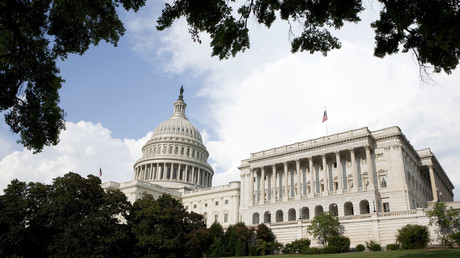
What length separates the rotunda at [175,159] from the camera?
12231cm

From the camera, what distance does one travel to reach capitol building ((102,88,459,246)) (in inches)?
2199

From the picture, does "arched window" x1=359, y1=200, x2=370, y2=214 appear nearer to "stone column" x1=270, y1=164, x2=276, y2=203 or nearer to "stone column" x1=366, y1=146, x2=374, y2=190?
"stone column" x1=366, y1=146, x2=374, y2=190

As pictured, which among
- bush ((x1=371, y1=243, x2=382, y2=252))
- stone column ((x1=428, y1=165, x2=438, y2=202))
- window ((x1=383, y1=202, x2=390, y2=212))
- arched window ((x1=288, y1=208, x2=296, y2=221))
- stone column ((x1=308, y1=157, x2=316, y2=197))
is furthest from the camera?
arched window ((x1=288, y1=208, x2=296, y2=221))

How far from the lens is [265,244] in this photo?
170 feet

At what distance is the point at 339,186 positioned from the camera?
2800 inches

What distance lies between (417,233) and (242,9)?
118ft

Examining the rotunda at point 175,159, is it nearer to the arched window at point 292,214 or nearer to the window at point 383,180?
the arched window at point 292,214

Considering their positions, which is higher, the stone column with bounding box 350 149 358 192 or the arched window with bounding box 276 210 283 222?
the stone column with bounding box 350 149 358 192

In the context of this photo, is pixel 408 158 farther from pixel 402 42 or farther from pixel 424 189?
pixel 402 42

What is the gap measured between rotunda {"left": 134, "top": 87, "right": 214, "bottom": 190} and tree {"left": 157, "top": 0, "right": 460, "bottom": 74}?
10014 cm

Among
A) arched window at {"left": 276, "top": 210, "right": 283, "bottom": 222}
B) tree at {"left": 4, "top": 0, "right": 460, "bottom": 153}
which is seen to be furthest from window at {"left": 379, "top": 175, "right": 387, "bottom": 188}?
tree at {"left": 4, "top": 0, "right": 460, "bottom": 153}

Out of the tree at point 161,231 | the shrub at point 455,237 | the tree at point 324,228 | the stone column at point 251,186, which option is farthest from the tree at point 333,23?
the stone column at point 251,186

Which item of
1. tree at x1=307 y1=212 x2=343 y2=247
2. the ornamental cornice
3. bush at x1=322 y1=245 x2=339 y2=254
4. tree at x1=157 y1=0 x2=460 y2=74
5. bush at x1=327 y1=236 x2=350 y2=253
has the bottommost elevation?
bush at x1=322 y1=245 x2=339 y2=254

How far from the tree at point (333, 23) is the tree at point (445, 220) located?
33320mm
